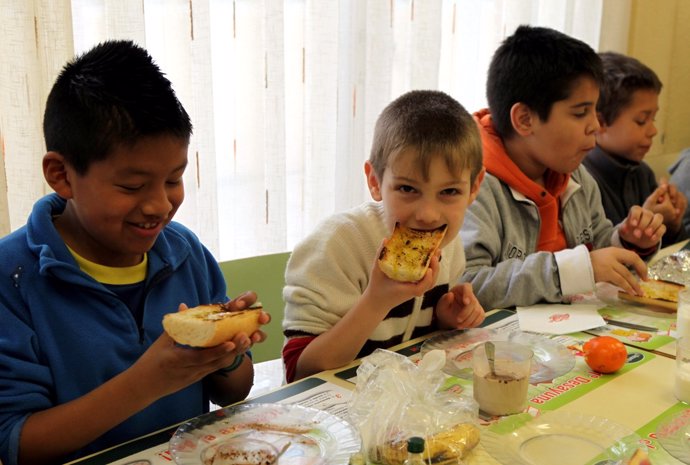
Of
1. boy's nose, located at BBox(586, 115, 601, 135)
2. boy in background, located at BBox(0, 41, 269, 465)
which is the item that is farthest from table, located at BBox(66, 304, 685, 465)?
boy's nose, located at BBox(586, 115, 601, 135)

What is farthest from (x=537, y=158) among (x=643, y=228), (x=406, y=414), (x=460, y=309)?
(x=406, y=414)

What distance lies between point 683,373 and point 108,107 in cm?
105

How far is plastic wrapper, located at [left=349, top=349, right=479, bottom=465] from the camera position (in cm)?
99

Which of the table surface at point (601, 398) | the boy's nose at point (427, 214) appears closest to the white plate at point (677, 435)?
the table surface at point (601, 398)

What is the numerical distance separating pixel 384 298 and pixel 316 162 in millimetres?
1219

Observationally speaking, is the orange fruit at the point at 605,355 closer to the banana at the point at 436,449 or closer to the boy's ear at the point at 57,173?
the banana at the point at 436,449

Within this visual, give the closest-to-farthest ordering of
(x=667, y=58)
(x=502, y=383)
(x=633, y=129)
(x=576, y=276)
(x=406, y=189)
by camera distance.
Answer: (x=502, y=383) → (x=406, y=189) → (x=576, y=276) → (x=633, y=129) → (x=667, y=58)

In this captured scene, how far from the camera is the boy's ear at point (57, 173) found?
1187 mm

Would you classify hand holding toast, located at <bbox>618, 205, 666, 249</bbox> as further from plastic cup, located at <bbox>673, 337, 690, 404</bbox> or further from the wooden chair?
the wooden chair

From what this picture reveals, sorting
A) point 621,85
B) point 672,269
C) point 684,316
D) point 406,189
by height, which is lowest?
point 672,269

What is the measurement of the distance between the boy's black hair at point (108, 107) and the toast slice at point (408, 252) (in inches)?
16.8

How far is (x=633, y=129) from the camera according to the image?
2785mm

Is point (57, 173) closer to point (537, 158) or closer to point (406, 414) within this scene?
point (406, 414)

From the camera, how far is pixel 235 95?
2244mm
